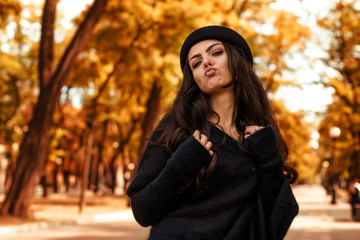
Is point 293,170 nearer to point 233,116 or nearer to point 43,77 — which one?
point 233,116

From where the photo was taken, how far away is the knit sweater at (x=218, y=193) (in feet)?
5.61

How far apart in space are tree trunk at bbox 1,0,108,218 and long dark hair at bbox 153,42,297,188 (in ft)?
44.2

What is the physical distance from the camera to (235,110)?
6.47 ft

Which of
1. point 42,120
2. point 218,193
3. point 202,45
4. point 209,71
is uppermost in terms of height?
point 202,45

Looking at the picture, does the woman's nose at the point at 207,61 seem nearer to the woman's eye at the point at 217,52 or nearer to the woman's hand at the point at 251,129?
the woman's eye at the point at 217,52

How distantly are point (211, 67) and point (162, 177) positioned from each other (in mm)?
513

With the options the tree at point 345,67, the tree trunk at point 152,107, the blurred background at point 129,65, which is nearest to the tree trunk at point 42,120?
the blurred background at point 129,65

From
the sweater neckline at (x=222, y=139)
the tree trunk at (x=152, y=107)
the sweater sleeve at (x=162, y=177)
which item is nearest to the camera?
the sweater sleeve at (x=162, y=177)

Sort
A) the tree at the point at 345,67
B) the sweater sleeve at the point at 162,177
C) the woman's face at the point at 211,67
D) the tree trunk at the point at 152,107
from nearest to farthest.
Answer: the sweater sleeve at the point at 162,177 → the woman's face at the point at 211,67 → the tree trunk at the point at 152,107 → the tree at the point at 345,67

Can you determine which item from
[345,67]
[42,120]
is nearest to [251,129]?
[42,120]

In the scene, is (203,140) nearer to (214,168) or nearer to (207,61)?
(214,168)

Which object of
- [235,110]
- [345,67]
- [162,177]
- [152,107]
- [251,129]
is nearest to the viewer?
[162,177]

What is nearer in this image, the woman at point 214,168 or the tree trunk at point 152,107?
the woman at point 214,168

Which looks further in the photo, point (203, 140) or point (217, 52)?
point (217, 52)
